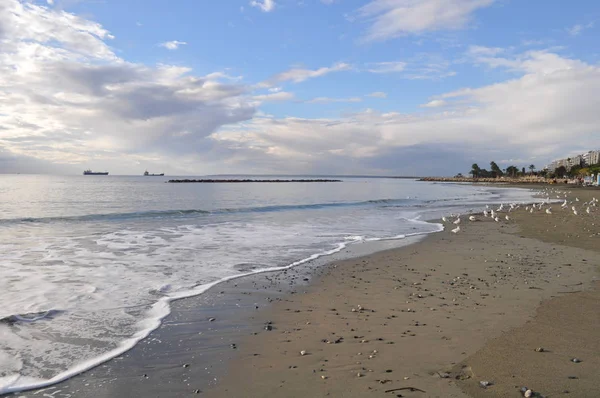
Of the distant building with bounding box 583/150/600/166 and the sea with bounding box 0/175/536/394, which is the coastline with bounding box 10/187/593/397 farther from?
the distant building with bounding box 583/150/600/166

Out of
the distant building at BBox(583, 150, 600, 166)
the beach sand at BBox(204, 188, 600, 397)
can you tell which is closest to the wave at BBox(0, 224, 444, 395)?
the beach sand at BBox(204, 188, 600, 397)

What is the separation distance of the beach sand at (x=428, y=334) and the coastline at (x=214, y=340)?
0.15 feet

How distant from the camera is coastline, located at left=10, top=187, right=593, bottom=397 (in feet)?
14.4

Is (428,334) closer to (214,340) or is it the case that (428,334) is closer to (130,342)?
(214,340)

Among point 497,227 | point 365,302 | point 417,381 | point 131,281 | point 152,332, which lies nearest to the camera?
point 417,381

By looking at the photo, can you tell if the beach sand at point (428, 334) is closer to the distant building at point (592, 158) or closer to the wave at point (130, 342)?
the wave at point (130, 342)

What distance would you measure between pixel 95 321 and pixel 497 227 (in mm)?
19531

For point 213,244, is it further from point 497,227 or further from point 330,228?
point 497,227

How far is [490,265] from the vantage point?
11.0 m

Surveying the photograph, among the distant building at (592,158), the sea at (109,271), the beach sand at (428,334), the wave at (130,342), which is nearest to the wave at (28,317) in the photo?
the sea at (109,271)

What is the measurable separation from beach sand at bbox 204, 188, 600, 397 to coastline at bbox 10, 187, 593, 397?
0.15 ft

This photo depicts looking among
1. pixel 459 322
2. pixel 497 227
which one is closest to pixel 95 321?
pixel 459 322

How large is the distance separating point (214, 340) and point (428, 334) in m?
3.06

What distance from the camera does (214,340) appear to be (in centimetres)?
573
